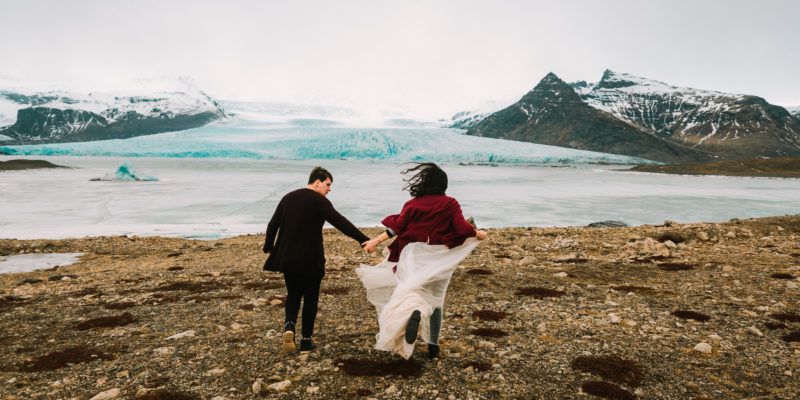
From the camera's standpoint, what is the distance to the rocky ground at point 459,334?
612cm

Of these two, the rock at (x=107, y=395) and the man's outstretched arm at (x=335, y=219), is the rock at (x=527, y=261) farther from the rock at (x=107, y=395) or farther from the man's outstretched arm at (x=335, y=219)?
the rock at (x=107, y=395)

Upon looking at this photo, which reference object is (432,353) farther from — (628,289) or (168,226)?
(168,226)

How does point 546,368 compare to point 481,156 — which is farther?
point 481,156

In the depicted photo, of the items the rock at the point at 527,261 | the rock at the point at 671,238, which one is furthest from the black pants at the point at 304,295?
the rock at the point at 671,238

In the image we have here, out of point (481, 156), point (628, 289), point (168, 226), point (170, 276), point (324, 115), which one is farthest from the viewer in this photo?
point (324, 115)

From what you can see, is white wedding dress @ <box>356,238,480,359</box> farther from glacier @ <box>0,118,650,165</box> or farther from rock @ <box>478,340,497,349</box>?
glacier @ <box>0,118,650,165</box>

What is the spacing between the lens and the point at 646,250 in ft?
53.2

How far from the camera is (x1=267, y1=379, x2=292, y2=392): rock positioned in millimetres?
6035

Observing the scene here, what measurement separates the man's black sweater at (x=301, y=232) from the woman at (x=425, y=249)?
0.91 m

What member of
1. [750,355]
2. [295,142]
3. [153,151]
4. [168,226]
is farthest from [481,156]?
[750,355]

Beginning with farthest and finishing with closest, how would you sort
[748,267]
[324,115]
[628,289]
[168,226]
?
[324,115] → [168,226] → [748,267] → [628,289]

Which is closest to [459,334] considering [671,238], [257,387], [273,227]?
[257,387]

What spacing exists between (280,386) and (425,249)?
2.54 m

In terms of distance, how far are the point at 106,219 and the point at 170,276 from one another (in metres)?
22.6
